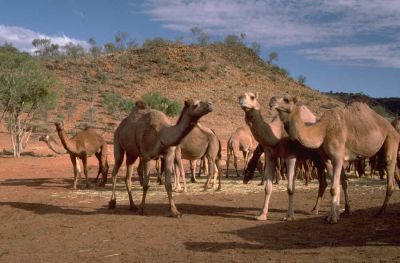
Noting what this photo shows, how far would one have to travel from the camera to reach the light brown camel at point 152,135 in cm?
1041

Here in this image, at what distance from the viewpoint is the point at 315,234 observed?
862 centimetres

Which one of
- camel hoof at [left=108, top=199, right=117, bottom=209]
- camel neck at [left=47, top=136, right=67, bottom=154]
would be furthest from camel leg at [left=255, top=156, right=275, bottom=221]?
camel neck at [left=47, top=136, right=67, bottom=154]

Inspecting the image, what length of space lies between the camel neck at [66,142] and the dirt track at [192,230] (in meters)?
1.54

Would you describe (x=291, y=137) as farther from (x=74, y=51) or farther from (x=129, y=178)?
(x=74, y=51)

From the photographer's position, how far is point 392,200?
1291cm

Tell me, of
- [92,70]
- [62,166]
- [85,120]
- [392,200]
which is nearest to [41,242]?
[392,200]

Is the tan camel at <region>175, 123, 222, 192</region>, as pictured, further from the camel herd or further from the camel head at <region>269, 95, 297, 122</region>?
the camel head at <region>269, 95, 297, 122</region>

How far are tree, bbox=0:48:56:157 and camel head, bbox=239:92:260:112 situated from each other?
73.0ft

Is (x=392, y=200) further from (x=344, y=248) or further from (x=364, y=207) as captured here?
(x=344, y=248)

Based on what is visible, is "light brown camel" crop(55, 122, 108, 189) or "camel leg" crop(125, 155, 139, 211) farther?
"light brown camel" crop(55, 122, 108, 189)

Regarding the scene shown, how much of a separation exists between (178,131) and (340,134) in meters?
3.18

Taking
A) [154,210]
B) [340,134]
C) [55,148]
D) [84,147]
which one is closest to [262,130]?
[340,134]

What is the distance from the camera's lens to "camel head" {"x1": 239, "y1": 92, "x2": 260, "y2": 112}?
1010 cm

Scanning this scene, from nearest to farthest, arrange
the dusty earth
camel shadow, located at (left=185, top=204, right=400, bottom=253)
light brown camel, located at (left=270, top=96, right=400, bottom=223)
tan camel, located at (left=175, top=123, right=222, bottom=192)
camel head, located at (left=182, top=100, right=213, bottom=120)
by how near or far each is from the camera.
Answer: the dusty earth < camel shadow, located at (left=185, top=204, right=400, bottom=253) < light brown camel, located at (left=270, top=96, right=400, bottom=223) < camel head, located at (left=182, top=100, right=213, bottom=120) < tan camel, located at (left=175, top=123, right=222, bottom=192)
